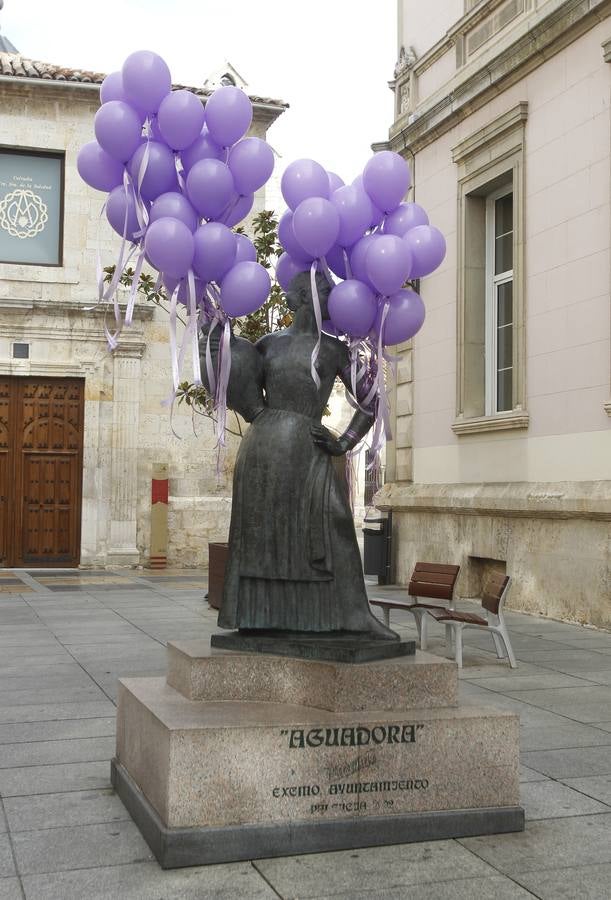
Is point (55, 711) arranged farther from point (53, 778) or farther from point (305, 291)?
point (305, 291)

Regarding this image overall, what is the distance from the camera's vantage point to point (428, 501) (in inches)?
555

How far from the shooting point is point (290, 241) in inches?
208

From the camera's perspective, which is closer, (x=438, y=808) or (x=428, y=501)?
(x=438, y=808)

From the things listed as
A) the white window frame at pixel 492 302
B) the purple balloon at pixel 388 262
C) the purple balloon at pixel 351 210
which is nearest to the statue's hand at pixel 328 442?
the purple balloon at pixel 388 262

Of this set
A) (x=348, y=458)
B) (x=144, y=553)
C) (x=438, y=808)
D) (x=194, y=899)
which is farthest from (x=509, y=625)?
(x=144, y=553)

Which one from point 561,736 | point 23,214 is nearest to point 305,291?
point 561,736

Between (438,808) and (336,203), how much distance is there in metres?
2.89

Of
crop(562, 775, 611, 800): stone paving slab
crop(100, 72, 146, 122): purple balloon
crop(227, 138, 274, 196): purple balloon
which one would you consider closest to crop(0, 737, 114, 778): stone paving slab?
crop(562, 775, 611, 800): stone paving slab

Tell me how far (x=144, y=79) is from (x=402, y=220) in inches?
57.5

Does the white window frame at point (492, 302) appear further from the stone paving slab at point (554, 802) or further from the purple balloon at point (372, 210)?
the stone paving slab at point (554, 802)

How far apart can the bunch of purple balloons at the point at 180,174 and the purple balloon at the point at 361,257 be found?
0.46 meters

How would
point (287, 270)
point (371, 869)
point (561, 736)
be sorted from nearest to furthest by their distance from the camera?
point (371, 869) → point (287, 270) → point (561, 736)

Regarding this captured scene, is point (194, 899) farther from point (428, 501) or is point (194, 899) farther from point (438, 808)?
point (428, 501)

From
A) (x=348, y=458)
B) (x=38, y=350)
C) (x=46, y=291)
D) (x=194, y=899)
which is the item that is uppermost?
(x=46, y=291)
